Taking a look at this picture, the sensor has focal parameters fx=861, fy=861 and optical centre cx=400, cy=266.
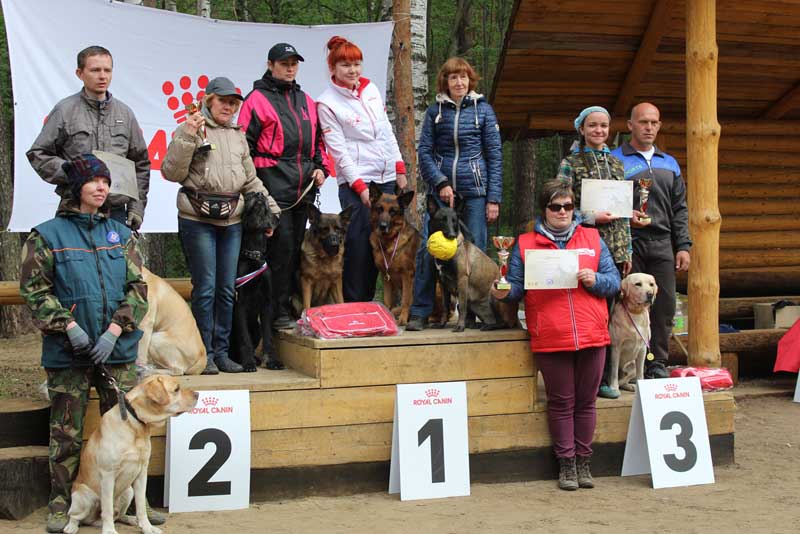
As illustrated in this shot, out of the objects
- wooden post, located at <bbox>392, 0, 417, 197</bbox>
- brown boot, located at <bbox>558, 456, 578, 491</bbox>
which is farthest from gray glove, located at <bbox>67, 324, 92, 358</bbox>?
wooden post, located at <bbox>392, 0, 417, 197</bbox>

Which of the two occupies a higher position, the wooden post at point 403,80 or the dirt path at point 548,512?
the wooden post at point 403,80

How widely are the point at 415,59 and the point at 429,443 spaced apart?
4926 mm

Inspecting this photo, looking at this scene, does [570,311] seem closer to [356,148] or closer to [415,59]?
[356,148]

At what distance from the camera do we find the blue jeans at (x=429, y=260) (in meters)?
5.91

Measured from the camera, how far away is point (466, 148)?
19.4 ft

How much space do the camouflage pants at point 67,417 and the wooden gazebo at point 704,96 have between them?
423 centimetres

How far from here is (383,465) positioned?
5133 mm

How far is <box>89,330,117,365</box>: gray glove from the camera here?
164 inches

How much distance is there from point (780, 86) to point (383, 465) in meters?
6.60

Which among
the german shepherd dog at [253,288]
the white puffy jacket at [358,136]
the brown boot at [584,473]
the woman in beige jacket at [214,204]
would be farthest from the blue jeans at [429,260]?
the brown boot at [584,473]

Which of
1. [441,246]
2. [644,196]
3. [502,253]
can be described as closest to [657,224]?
[644,196]

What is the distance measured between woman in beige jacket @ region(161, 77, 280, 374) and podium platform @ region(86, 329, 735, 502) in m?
0.40

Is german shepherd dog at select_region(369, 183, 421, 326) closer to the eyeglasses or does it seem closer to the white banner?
the eyeglasses

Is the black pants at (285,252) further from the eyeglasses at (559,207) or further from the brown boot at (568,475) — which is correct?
the brown boot at (568,475)
